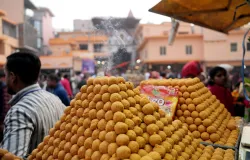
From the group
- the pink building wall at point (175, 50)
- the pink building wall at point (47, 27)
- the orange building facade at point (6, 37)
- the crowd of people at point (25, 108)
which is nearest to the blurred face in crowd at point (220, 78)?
the crowd of people at point (25, 108)

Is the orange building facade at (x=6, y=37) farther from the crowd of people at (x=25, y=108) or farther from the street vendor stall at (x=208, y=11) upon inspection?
the crowd of people at (x=25, y=108)

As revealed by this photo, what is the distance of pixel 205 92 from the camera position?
9.75 feet

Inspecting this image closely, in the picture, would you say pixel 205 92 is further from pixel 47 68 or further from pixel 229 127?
pixel 47 68

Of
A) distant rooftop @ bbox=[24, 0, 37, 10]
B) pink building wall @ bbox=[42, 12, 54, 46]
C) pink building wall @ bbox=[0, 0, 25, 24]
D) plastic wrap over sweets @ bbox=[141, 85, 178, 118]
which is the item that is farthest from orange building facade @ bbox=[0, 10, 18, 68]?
plastic wrap over sweets @ bbox=[141, 85, 178, 118]

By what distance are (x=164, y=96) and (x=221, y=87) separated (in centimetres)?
184

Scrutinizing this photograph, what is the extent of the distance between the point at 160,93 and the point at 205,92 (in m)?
0.68

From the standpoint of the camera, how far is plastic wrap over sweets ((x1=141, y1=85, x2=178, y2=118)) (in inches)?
98.0

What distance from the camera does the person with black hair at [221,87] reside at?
13.2 feet

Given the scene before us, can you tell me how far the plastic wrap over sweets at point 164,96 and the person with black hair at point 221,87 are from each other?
5.48ft

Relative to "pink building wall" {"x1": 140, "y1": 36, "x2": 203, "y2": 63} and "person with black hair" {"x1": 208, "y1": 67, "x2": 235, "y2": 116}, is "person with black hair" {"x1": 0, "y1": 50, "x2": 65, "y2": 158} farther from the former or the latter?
"pink building wall" {"x1": 140, "y1": 36, "x2": 203, "y2": 63}

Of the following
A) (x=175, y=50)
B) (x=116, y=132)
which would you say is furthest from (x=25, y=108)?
(x=175, y=50)

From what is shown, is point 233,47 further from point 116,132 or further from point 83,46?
point 116,132

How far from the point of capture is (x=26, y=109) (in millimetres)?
2133

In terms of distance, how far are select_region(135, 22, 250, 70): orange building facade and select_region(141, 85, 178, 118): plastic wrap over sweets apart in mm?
28773
